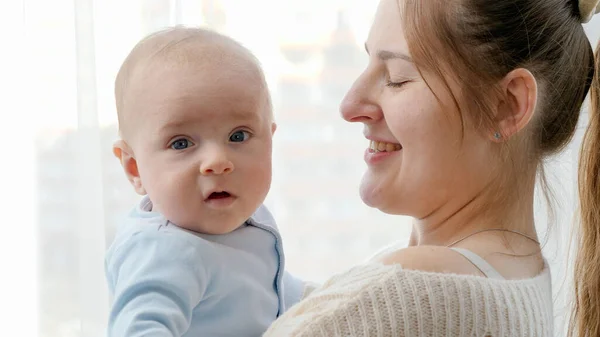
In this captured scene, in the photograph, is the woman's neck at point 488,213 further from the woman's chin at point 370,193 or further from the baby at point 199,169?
the baby at point 199,169

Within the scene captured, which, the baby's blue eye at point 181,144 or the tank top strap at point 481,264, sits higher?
the baby's blue eye at point 181,144

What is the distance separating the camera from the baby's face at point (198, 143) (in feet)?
4.83

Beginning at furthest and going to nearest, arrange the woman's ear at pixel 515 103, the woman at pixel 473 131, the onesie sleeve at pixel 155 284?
the woman's ear at pixel 515 103 < the woman at pixel 473 131 < the onesie sleeve at pixel 155 284

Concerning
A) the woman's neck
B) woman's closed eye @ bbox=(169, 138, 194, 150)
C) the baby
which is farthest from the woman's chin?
woman's closed eye @ bbox=(169, 138, 194, 150)

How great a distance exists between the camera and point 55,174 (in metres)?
2.36

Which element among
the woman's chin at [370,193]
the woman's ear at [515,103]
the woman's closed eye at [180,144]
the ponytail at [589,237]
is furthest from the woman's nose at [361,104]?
the ponytail at [589,237]

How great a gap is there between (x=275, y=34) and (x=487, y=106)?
3.66ft

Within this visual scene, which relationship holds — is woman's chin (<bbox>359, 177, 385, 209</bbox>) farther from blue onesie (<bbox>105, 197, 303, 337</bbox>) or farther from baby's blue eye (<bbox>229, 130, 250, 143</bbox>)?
baby's blue eye (<bbox>229, 130, 250, 143</bbox>)

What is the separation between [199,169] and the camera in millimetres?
1473

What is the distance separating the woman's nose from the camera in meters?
1.68

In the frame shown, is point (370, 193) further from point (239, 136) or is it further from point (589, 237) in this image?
point (589, 237)

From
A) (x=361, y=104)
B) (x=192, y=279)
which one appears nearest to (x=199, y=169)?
(x=192, y=279)

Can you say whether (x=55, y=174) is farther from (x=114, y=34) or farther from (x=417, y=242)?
(x=417, y=242)

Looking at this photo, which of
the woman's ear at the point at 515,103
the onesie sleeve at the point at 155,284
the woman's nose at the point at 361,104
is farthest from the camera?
the woman's nose at the point at 361,104
